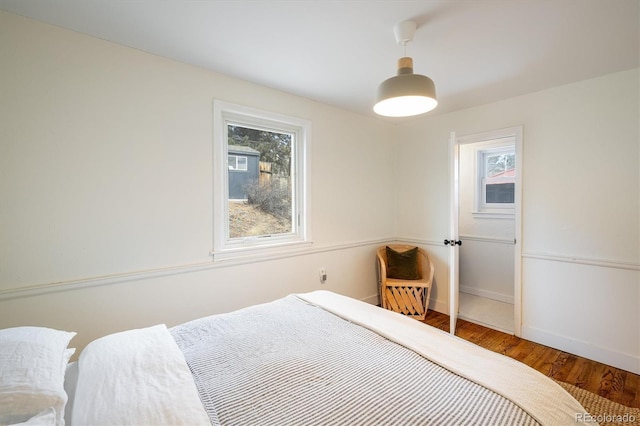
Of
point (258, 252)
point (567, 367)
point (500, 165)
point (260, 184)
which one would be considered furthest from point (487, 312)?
point (260, 184)

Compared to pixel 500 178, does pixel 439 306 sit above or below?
below

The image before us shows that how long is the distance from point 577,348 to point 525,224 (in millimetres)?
1122

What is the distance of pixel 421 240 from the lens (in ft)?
11.6

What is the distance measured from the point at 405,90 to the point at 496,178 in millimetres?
3238

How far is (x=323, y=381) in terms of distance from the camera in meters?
1.08

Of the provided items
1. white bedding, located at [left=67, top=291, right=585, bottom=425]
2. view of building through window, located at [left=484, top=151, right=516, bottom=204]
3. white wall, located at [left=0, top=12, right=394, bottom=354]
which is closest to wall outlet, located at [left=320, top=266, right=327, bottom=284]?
white wall, located at [left=0, top=12, right=394, bottom=354]

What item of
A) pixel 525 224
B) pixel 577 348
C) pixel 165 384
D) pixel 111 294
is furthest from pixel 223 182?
pixel 577 348

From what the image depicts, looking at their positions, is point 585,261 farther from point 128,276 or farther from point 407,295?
point 128,276

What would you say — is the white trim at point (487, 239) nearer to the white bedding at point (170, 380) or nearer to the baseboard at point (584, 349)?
the baseboard at point (584, 349)

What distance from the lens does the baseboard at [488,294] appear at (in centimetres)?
377

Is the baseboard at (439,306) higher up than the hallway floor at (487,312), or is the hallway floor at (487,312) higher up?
the baseboard at (439,306)

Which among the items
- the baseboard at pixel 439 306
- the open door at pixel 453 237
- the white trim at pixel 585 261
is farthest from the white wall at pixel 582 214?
the baseboard at pixel 439 306

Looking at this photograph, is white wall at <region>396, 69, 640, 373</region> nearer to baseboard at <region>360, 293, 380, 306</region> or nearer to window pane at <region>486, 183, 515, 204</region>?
window pane at <region>486, 183, 515, 204</region>

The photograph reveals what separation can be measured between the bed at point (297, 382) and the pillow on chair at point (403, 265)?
1844 millimetres
